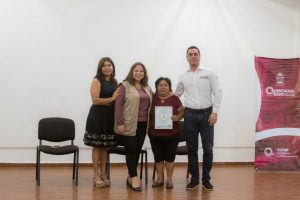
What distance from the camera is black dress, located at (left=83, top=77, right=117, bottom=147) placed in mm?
4660

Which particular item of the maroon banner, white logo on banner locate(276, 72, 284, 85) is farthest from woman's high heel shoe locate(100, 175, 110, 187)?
white logo on banner locate(276, 72, 284, 85)

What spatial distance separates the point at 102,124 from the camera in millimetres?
4668

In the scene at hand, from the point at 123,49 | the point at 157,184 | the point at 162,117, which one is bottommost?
the point at 157,184

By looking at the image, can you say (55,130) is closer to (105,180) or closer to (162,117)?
(105,180)

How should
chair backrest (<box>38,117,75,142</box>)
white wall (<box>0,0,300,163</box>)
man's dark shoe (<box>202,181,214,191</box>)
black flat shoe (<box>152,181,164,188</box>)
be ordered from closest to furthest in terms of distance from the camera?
man's dark shoe (<box>202,181,214,191</box>) → black flat shoe (<box>152,181,164,188</box>) → chair backrest (<box>38,117,75,142</box>) → white wall (<box>0,0,300,163</box>)

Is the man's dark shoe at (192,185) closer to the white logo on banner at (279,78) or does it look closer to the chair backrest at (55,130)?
the chair backrest at (55,130)

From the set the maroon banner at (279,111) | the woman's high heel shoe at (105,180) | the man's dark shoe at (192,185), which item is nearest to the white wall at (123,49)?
the maroon banner at (279,111)

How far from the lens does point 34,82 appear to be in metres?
6.07

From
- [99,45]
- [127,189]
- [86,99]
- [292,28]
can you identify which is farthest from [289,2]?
[127,189]

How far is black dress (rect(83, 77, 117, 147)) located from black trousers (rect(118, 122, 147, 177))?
147mm

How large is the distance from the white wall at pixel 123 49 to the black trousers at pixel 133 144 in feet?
5.81

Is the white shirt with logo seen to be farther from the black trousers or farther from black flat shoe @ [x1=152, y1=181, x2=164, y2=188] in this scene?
black flat shoe @ [x1=152, y1=181, x2=164, y2=188]

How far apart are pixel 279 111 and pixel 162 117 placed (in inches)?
94.1

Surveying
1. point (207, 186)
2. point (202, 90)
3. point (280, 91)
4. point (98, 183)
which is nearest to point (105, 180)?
point (98, 183)
